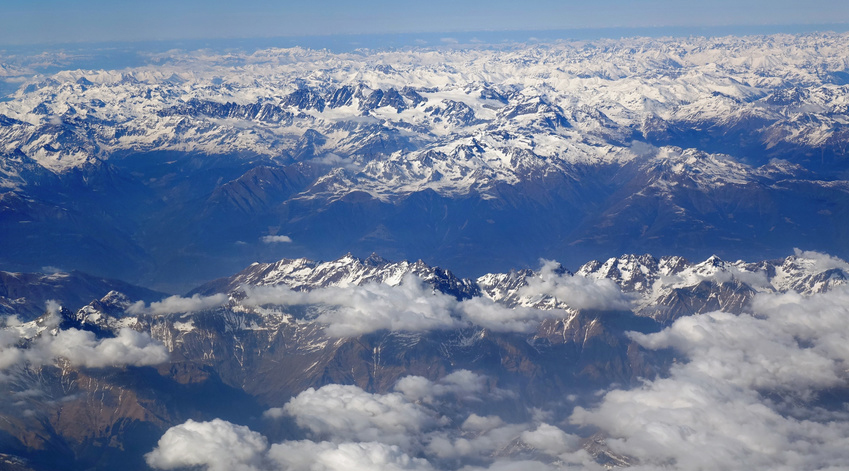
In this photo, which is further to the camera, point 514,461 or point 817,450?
point 514,461

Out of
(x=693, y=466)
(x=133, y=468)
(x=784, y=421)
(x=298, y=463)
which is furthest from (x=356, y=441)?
(x=784, y=421)

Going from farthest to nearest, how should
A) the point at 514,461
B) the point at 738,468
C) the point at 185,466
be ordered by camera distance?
the point at 514,461 < the point at 185,466 < the point at 738,468

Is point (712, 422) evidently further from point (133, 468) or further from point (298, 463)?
point (133, 468)

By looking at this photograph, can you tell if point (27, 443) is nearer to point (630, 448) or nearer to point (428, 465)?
point (428, 465)

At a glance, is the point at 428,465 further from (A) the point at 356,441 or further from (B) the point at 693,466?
(B) the point at 693,466

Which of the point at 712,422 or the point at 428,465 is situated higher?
the point at 712,422

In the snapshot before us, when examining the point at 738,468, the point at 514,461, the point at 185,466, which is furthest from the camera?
the point at 514,461

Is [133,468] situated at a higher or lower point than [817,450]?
lower

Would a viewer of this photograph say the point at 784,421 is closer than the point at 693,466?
No

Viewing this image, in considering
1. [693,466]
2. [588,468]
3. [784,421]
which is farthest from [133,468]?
[784,421]
